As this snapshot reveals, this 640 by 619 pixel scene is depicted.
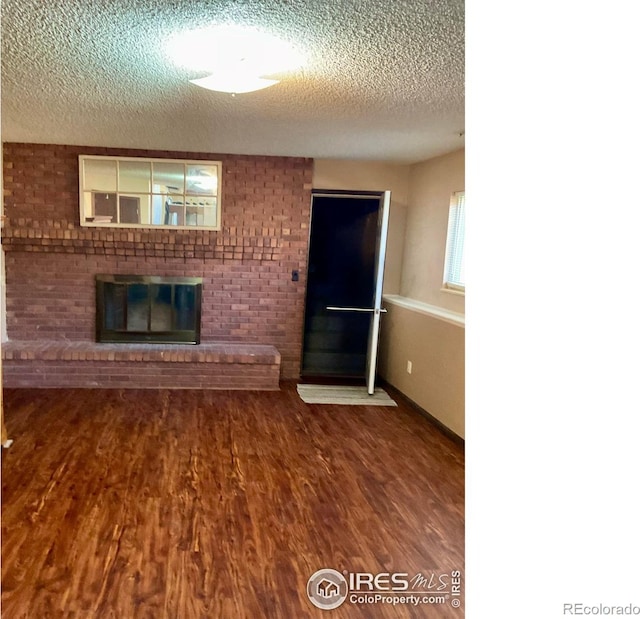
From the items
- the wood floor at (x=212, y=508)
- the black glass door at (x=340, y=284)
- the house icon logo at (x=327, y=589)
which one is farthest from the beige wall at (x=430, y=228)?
the house icon logo at (x=327, y=589)

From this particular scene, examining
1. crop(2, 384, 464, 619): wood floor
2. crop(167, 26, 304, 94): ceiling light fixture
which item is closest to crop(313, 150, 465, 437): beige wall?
crop(2, 384, 464, 619): wood floor

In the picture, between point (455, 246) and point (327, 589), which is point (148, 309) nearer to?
point (455, 246)

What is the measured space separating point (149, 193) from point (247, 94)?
237 cm

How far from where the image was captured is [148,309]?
4707mm

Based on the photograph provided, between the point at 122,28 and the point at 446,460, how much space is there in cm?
297

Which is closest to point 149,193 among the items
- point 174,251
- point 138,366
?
point 174,251

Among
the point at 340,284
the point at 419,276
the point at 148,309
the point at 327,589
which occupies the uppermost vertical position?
the point at 419,276

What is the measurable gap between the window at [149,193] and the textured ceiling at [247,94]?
47 cm

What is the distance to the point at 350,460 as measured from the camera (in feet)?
10.2

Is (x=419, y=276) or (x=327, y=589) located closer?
(x=327, y=589)

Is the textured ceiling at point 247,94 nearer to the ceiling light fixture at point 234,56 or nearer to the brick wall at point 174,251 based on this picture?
the ceiling light fixture at point 234,56

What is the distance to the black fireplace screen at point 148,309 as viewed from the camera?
15.2ft
